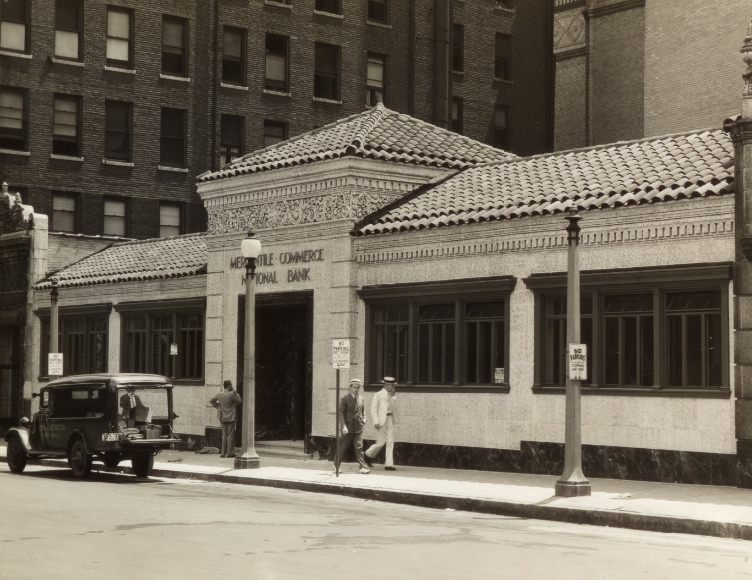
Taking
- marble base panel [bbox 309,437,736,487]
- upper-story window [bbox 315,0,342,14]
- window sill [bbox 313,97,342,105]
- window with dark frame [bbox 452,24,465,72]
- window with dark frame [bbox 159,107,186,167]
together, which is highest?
upper-story window [bbox 315,0,342,14]

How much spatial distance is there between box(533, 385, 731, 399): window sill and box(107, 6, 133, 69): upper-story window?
31.9m

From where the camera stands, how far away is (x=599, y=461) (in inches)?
923

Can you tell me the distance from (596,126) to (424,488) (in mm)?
27405

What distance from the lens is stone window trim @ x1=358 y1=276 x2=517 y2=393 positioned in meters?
25.5

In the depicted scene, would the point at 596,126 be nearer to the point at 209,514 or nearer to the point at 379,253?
the point at 379,253

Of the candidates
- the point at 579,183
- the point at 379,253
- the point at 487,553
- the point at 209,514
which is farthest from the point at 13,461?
the point at 487,553

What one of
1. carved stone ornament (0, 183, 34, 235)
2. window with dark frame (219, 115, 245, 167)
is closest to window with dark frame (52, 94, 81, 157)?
window with dark frame (219, 115, 245, 167)

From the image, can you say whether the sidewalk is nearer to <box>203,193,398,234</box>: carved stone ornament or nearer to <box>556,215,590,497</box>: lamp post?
<box>556,215,590,497</box>: lamp post

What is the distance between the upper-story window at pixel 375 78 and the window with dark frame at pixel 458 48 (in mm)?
3710

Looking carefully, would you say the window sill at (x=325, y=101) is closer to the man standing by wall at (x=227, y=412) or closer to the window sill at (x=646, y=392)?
the man standing by wall at (x=227, y=412)

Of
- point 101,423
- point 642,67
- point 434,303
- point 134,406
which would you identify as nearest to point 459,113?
point 642,67

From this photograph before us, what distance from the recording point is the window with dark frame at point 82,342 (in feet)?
125

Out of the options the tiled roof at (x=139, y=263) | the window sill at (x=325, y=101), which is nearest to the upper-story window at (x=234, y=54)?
the window sill at (x=325, y=101)

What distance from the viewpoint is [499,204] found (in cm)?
2605
